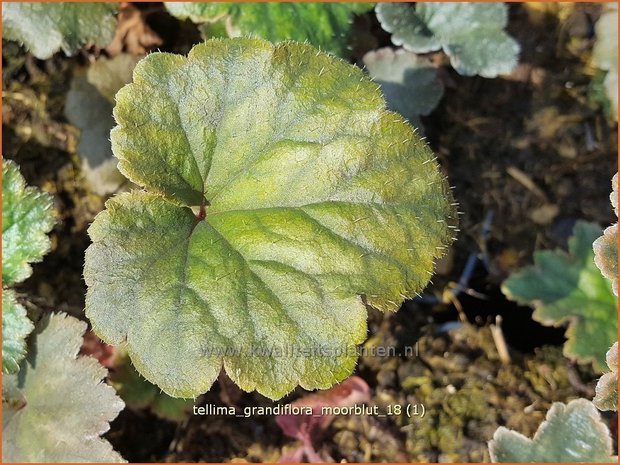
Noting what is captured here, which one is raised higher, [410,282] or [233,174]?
[233,174]

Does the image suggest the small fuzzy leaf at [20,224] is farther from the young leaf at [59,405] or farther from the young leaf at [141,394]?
the young leaf at [141,394]

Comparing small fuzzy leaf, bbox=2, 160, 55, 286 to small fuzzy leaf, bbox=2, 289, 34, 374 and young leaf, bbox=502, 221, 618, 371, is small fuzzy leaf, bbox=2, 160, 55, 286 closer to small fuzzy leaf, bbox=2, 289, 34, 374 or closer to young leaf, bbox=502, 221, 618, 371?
small fuzzy leaf, bbox=2, 289, 34, 374

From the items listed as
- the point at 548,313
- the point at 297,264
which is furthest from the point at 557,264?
the point at 297,264

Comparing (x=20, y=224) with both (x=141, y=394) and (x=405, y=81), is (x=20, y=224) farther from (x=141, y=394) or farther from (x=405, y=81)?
(x=405, y=81)

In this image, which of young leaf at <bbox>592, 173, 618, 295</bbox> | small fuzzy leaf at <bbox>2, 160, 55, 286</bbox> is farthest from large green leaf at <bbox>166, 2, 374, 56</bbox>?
young leaf at <bbox>592, 173, 618, 295</bbox>

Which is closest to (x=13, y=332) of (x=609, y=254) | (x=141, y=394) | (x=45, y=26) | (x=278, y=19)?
(x=141, y=394)

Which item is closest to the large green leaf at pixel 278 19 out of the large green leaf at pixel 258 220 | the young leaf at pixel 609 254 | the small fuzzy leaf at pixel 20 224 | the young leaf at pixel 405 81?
the young leaf at pixel 405 81

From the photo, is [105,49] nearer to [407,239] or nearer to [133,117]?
[133,117]
